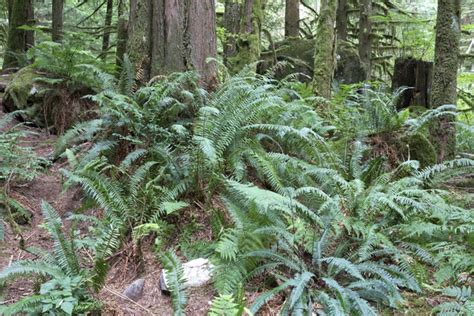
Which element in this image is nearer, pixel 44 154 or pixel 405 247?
pixel 405 247

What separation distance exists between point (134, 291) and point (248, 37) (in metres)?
5.57

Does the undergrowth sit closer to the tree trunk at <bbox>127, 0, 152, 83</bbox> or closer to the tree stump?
the tree trunk at <bbox>127, 0, 152, 83</bbox>

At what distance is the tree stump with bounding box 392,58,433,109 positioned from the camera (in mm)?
8164

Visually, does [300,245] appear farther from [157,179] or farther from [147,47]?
[147,47]

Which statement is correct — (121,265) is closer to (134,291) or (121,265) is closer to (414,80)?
(134,291)

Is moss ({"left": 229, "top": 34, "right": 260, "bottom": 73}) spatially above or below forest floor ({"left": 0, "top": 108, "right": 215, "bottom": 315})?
above

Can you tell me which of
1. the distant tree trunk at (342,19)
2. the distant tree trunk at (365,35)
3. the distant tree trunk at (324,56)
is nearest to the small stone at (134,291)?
the distant tree trunk at (324,56)

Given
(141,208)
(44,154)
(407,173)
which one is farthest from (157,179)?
(407,173)

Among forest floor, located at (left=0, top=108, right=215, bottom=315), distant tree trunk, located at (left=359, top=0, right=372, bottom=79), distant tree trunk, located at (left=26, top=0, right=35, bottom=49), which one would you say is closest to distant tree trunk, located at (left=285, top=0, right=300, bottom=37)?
distant tree trunk, located at (left=359, top=0, right=372, bottom=79)

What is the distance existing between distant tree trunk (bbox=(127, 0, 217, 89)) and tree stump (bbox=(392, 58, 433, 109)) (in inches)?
177

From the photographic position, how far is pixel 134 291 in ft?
10.5

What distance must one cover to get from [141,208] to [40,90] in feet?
10.5

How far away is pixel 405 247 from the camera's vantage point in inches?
137

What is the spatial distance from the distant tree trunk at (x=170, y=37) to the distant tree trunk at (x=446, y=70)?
2.79 m
